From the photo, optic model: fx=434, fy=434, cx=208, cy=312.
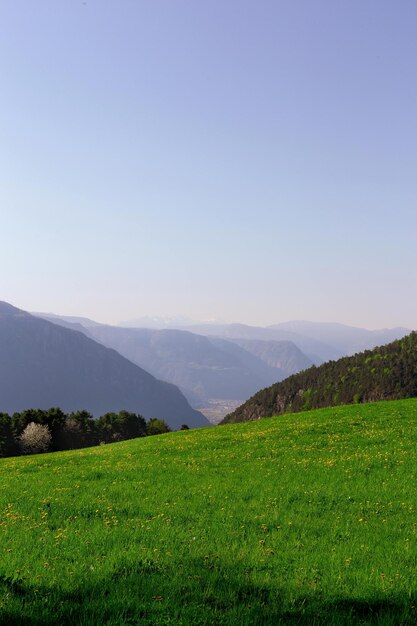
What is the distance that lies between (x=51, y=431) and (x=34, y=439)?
5.73 meters

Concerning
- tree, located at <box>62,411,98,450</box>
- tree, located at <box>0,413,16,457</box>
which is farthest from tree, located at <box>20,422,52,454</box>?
tree, located at <box>62,411,98,450</box>

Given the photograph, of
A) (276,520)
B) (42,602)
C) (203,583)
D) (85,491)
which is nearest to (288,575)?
(203,583)

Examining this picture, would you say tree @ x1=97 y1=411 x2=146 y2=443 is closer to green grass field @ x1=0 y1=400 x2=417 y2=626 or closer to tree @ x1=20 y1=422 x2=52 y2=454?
tree @ x1=20 y1=422 x2=52 y2=454

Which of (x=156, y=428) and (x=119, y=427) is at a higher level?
(x=156, y=428)

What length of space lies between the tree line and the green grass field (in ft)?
253

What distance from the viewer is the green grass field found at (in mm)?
7520

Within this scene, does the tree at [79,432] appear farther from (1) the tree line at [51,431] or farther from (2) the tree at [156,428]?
(2) the tree at [156,428]

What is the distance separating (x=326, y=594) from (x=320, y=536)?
3469 millimetres

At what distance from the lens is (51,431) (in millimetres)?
97125

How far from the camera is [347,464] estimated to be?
19.7 metres

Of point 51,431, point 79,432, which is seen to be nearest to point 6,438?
point 51,431

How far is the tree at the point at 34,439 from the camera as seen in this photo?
91.8 meters

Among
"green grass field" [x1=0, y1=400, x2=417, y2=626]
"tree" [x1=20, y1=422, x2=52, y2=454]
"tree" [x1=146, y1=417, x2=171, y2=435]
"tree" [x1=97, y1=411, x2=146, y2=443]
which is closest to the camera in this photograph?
"green grass field" [x1=0, y1=400, x2=417, y2=626]

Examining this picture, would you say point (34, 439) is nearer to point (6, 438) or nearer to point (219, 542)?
point (6, 438)
